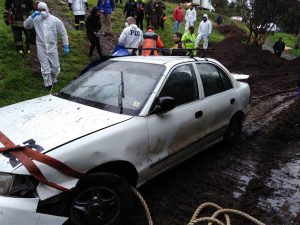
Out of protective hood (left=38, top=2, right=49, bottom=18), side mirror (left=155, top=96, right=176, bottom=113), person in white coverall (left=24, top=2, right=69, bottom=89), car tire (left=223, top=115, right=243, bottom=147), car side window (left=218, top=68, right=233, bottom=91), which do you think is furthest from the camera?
person in white coverall (left=24, top=2, right=69, bottom=89)

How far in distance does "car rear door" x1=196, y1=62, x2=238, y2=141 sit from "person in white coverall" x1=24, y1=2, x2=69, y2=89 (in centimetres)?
414

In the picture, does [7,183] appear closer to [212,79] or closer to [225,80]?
[212,79]

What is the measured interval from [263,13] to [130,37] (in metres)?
12.1

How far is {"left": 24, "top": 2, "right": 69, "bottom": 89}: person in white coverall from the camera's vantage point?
8.08 m

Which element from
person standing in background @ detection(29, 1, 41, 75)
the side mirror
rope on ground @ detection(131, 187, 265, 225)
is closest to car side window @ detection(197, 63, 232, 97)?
the side mirror

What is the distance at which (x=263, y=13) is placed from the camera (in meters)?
19.1

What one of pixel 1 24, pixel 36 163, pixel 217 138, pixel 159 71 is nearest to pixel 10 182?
pixel 36 163

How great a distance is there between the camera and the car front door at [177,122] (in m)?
4.13

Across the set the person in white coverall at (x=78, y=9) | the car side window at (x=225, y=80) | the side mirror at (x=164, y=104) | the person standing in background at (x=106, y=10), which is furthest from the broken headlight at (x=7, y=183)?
the person standing in background at (x=106, y=10)

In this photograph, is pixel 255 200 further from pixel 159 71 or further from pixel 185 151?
pixel 159 71

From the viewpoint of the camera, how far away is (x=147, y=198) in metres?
4.44

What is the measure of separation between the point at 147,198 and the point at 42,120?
1.58 metres

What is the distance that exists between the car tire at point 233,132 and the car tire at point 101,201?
2650 millimetres

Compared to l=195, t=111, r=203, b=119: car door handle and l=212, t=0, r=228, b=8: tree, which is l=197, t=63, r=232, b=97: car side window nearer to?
l=195, t=111, r=203, b=119: car door handle
